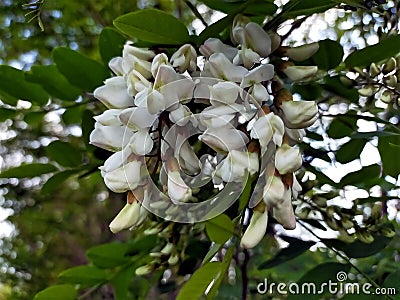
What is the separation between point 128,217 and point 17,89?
0.25m

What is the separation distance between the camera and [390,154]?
1.47 feet

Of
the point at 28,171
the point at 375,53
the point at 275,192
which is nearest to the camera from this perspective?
the point at 275,192

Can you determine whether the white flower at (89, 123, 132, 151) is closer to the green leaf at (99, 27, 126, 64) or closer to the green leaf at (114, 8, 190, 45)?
the green leaf at (114, 8, 190, 45)

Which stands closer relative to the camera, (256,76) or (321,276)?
(256,76)

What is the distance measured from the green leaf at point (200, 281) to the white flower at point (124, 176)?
6cm

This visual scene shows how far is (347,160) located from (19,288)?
0.97 m

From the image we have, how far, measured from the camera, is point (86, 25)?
3.00ft

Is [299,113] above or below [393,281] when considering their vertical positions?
above

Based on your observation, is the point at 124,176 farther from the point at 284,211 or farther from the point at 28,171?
the point at 28,171

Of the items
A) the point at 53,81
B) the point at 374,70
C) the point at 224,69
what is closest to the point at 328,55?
the point at 374,70

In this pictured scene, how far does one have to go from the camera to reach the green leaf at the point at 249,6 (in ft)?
1.19

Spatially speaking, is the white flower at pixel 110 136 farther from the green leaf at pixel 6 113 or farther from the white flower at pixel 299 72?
the green leaf at pixel 6 113

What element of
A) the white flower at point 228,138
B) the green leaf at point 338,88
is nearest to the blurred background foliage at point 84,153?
the green leaf at point 338,88

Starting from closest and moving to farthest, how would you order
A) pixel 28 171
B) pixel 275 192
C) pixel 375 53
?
pixel 275 192 → pixel 375 53 → pixel 28 171
